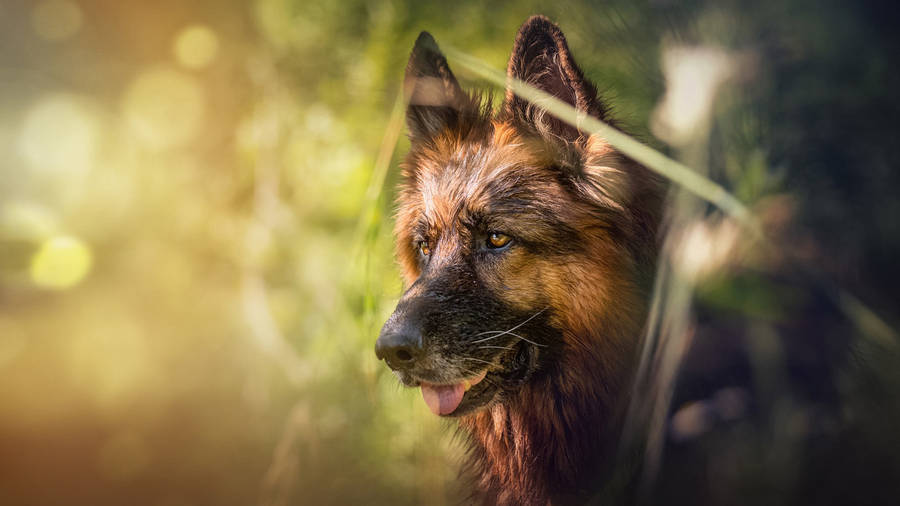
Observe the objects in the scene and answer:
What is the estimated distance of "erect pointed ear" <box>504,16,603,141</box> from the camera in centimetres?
201

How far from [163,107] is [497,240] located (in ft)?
11.6

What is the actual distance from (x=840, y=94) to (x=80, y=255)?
5.24 metres

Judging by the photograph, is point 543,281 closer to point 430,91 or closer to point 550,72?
point 550,72

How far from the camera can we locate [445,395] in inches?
81.7

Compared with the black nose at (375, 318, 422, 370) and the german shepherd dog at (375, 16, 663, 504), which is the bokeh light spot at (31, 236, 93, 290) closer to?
the german shepherd dog at (375, 16, 663, 504)

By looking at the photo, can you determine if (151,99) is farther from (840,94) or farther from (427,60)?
(840,94)

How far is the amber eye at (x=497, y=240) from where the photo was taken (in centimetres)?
211

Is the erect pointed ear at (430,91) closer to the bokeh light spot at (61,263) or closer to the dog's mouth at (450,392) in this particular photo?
the dog's mouth at (450,392)

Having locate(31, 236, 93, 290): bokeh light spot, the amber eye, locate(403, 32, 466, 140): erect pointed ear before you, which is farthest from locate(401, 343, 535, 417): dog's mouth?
locate(31, 236, 93, 290): bokeh light spot

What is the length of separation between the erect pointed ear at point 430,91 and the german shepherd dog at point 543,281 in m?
0.25

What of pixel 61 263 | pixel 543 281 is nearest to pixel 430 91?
pixel 543 281

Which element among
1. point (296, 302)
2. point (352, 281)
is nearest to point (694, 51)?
point (352, 281)

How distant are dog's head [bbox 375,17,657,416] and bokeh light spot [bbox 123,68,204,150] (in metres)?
3.05

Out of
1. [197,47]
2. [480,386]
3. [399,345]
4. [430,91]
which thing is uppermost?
[197,47]
